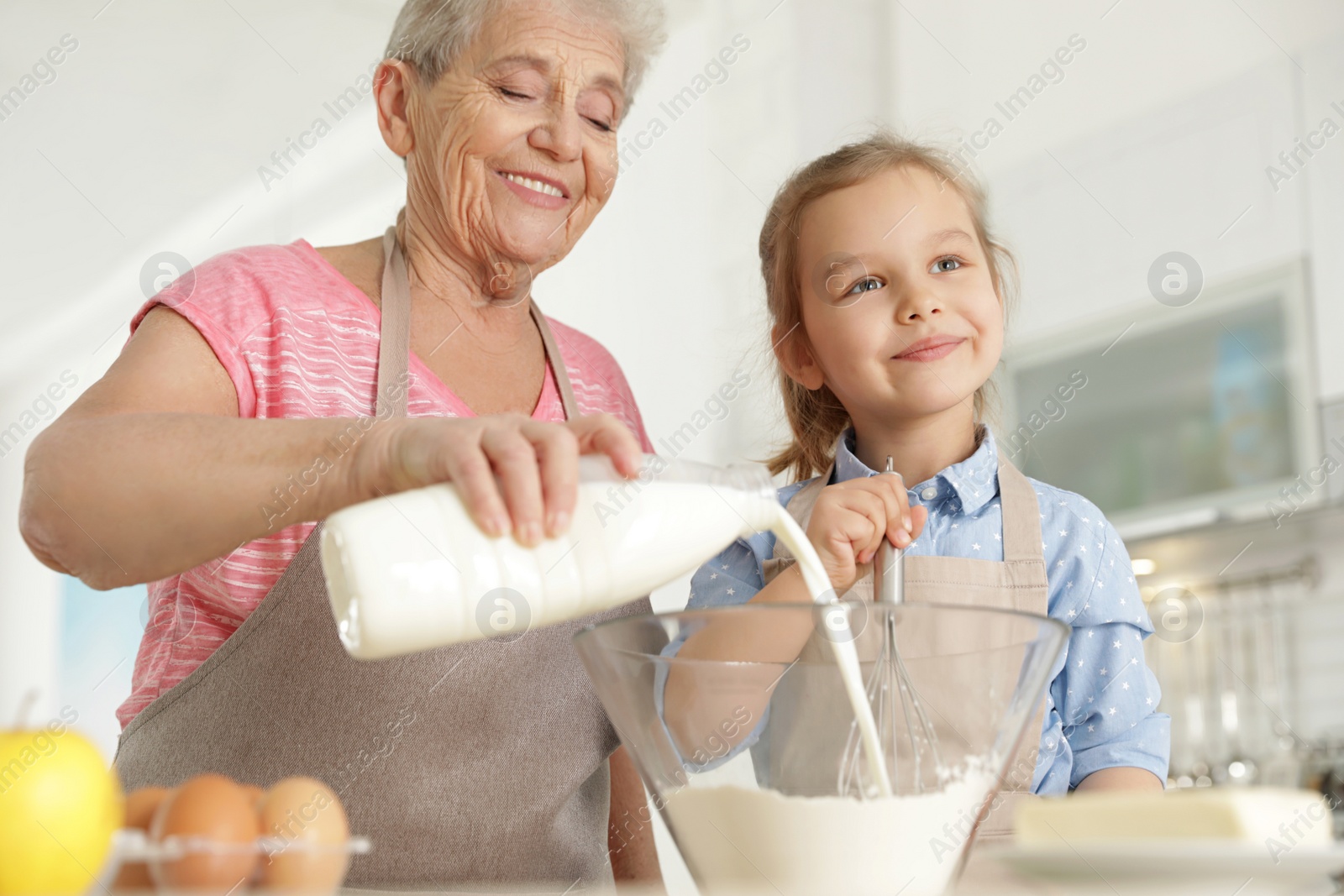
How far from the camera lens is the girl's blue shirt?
91 centimetres

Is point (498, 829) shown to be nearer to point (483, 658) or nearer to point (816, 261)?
point (483, 658)

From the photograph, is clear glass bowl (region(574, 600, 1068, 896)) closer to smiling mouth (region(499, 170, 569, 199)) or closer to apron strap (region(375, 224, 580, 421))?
apron strap (region(375, 224, 580, 421))

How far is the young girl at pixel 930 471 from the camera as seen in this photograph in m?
0.90

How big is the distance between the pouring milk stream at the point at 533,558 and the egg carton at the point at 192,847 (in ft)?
0.31

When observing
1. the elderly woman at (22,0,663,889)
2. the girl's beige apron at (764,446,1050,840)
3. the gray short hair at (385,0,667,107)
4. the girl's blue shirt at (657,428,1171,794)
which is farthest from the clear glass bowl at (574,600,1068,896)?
the gray short hair at (385,0,667,107)

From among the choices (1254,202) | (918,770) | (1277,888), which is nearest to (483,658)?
(918,770)

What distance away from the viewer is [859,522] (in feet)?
2.80

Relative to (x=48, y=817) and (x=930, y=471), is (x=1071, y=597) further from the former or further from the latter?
(x=48, y=817)

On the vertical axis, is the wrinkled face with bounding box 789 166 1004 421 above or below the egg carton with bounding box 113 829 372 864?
above

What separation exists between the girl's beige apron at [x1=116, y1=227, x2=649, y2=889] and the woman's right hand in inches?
15.2

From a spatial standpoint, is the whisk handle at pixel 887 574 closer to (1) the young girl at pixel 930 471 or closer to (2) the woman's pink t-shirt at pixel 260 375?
(1) the young girl at pixel 930 471

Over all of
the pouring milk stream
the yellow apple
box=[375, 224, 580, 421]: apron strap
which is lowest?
the yellow apple

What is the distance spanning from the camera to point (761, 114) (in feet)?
9.69

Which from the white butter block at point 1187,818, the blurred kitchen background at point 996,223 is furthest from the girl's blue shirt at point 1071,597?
the blurred kitchen background at point 996,223
